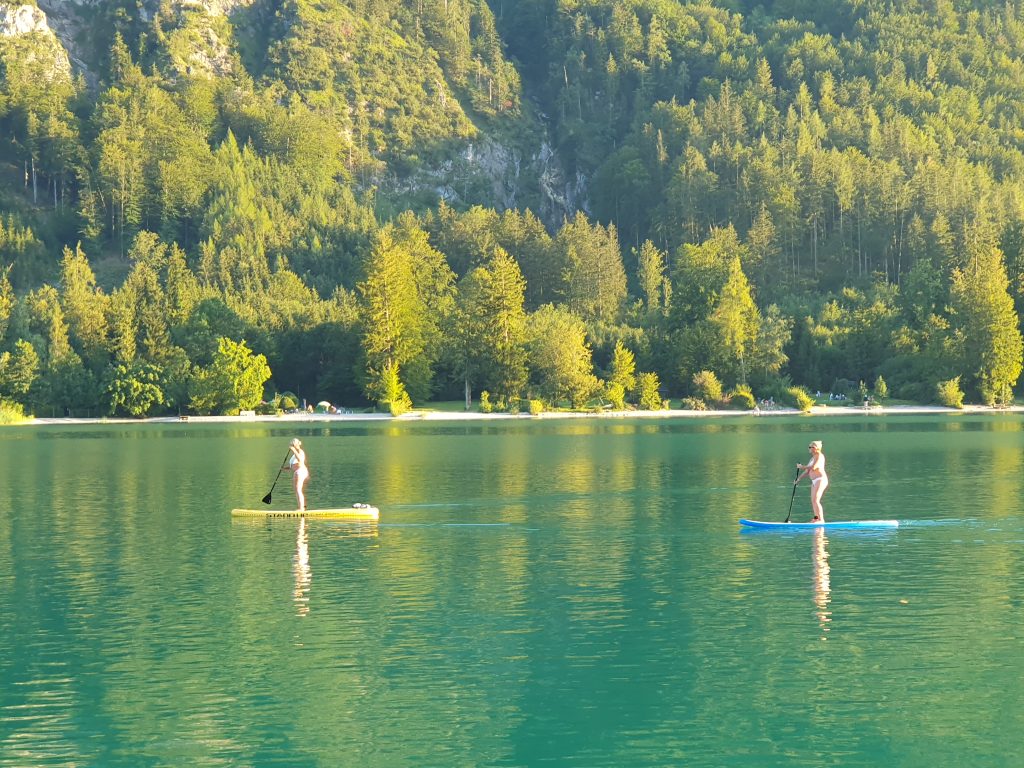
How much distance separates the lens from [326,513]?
47.9m

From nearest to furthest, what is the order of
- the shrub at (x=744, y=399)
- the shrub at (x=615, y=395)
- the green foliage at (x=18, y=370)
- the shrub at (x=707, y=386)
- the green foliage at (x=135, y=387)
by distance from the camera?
the green foliage at (x=18, y=370), the green foliage at (x=135, y=387), the shrub at (x=615, y=395), the shrub at (x=744, y=399), the shrub at (x=707, y=386)

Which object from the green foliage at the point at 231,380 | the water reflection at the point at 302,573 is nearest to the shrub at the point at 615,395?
the green foliage at the point at 231,380

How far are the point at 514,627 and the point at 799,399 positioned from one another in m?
116

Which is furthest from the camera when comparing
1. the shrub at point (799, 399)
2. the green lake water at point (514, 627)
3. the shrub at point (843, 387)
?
the shrub at point (843, 387)

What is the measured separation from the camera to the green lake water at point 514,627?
2158cm

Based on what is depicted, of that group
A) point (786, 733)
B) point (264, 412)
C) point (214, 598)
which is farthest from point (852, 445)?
point (264, 412)

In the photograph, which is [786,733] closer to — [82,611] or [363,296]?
[82,611]

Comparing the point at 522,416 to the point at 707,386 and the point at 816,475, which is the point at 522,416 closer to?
the point at 707,386

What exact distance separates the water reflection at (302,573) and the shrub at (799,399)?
101m

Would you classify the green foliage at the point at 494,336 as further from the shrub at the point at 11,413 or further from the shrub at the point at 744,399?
the shrub at the point at 11,413

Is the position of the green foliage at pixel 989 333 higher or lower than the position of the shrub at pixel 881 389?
higher

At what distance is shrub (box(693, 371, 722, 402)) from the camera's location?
145 meters

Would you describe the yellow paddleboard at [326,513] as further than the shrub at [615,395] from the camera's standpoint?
No

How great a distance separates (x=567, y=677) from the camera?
82.0 feet
